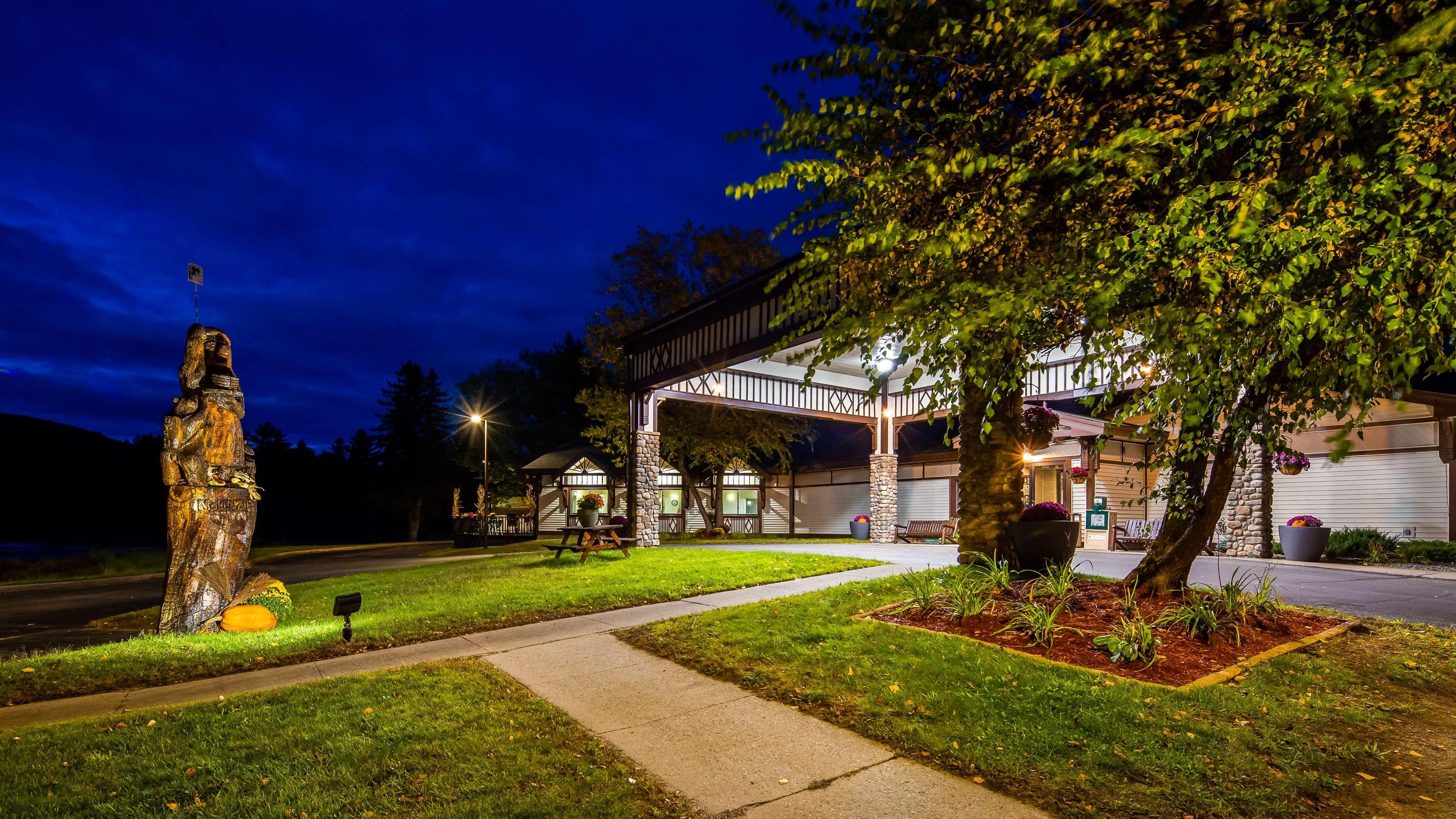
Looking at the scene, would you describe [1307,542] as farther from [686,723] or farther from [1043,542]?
[686,723]

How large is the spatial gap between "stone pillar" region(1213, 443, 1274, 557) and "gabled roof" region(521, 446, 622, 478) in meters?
22.1

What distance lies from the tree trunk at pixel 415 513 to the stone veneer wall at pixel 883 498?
30.6 metres

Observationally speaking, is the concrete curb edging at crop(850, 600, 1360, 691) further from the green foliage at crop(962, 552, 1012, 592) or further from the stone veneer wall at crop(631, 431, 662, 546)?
the stone veneer wall at crop(631, 431, 662, 546)

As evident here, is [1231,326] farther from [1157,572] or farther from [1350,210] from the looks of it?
[1157,572]

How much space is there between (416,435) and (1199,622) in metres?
53.1

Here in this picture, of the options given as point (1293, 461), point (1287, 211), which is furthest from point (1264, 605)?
point (1293, 461)

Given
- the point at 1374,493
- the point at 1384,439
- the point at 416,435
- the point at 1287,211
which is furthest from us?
the point at 416,435

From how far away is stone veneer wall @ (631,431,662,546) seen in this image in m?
18.9

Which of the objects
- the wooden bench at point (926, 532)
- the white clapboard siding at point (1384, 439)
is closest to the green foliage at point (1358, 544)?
the white clapboard siding at point (1384, 439)

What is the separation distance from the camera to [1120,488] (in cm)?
2005

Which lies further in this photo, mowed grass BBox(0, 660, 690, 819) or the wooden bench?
the wooden bench

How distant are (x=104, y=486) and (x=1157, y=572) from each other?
2367 inches

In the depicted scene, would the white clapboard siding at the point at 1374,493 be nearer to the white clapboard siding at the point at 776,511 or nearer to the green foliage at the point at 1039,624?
the green foliage at the point at 1039,624

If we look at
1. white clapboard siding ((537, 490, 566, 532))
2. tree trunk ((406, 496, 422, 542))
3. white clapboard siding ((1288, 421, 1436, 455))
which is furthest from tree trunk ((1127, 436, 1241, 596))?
tree trunk ((406, 496, 422, 542))
